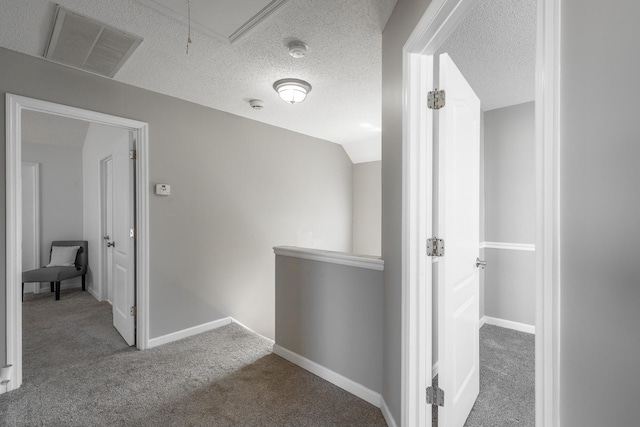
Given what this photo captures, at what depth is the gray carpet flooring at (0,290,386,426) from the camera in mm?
1786

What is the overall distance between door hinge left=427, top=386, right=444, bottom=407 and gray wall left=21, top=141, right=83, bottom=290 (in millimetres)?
5817

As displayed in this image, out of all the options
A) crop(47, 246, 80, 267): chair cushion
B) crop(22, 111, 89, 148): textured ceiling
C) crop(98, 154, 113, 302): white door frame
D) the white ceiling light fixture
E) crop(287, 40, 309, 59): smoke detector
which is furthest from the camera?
crop(47, 246, 80, 267): chair cushion

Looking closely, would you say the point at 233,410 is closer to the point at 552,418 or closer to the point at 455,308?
the point at 455,308

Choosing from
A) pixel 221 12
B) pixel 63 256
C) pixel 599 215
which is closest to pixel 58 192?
pixel 63 256

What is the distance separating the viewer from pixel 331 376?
2.13 m

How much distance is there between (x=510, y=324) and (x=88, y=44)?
457 centimetres

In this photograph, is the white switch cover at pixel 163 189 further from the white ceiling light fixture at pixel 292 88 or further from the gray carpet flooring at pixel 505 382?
the gray carpet flooring at pixel 505 382

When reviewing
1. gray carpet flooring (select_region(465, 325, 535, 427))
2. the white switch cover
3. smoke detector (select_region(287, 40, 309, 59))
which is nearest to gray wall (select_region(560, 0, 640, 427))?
gray carpet flooring (select_region(465, 325, 535, 427))

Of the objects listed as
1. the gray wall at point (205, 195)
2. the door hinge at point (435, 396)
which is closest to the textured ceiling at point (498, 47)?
the door hinge at point (435, 396)

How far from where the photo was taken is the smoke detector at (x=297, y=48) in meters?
2.02

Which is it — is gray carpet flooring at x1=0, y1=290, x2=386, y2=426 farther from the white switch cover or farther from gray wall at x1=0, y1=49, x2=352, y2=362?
the white switch cover

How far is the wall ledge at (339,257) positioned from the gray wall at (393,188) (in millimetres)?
85

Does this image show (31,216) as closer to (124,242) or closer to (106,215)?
(106,215)

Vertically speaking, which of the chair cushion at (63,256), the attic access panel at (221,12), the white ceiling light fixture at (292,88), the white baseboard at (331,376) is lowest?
the white baseboard at (331,376)
